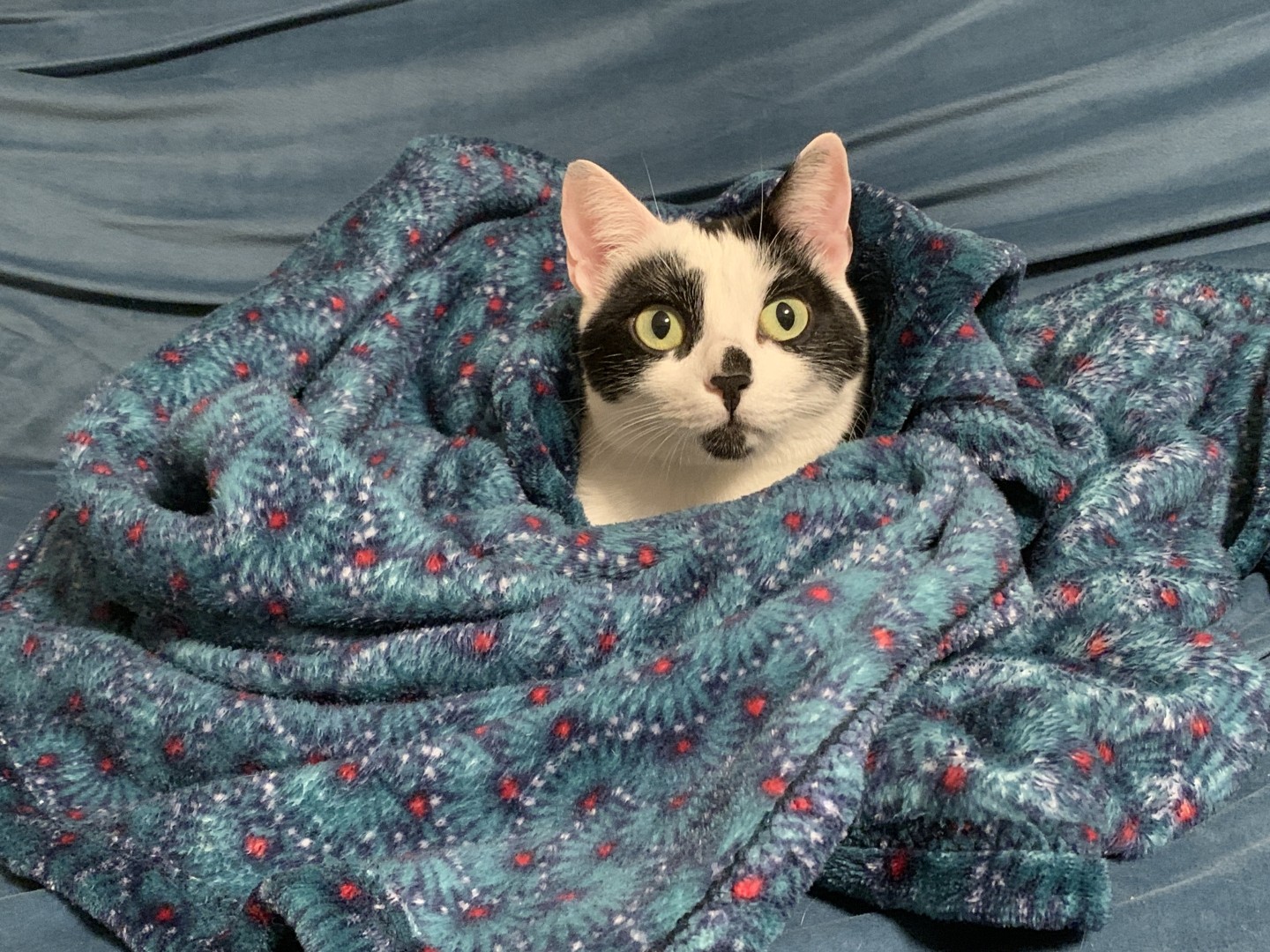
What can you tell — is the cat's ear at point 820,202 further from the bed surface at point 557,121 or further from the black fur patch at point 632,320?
the bed surface at point 557,121

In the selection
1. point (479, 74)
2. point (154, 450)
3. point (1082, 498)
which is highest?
point (479, 74)

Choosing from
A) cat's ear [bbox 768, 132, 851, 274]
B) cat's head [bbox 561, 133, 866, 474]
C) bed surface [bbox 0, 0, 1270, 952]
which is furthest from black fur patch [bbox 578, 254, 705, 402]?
bed surface [bbox 0, 0, 1270, 952]

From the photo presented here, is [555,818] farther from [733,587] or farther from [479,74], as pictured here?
[479,74]

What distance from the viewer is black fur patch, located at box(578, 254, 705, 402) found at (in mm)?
967

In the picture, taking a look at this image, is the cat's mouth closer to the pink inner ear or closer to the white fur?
the white fur

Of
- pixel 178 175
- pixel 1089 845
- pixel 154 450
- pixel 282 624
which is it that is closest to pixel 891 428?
pixel 1089 845

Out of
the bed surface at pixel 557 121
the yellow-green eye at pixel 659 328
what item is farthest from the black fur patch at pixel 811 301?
the bed surface at pixel 557 121

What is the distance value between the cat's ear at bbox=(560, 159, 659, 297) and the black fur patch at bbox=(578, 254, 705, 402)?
0.05 meters

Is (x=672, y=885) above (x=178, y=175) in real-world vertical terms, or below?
below

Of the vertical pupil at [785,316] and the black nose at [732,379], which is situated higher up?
the vertical pupil at [785,316]

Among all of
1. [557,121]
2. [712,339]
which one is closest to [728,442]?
[712,339]

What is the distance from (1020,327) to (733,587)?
694 mm

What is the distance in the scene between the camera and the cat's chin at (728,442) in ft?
2.98

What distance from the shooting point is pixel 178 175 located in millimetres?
1412
